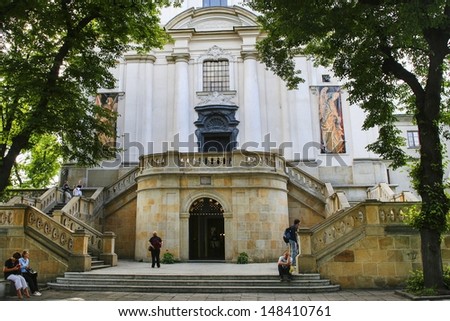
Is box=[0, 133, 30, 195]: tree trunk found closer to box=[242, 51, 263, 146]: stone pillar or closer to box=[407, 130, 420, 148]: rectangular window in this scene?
box=[242, 51, 263, 146]: stone pillar

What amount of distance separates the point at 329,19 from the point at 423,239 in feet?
21.8

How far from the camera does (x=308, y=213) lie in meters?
19.9

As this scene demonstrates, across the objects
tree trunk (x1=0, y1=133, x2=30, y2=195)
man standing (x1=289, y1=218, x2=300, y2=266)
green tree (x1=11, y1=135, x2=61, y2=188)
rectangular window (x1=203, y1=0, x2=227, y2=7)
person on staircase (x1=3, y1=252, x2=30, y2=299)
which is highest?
rectangular window (x1=203, y1=0, x2=227, y2=7)

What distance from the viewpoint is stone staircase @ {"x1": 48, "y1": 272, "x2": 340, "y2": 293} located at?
1172 centimetres

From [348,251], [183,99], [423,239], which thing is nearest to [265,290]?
[348,251]

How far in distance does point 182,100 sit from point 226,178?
9965 mm

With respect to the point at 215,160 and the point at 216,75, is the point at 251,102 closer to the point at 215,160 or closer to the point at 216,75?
the point at 216,75

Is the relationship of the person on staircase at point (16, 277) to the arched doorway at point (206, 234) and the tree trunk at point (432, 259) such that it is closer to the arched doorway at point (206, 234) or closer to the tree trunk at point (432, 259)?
the arched doorway at point (206, 234)

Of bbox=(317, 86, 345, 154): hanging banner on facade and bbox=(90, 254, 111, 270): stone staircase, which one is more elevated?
bbox=(317, 86, 345, 154): hanging banner on facade

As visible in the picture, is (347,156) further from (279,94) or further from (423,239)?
(423,239)

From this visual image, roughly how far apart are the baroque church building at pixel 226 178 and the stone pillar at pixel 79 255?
4 centimetres

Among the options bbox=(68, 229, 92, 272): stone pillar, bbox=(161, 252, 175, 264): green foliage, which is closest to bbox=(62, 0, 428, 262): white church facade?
bbox=(161, 252, 175, 264): green foliage

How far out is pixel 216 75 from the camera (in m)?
27.4

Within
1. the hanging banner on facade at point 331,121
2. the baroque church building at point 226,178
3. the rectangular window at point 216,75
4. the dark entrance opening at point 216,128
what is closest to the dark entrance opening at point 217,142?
the dark entrance opening at point 216,128
